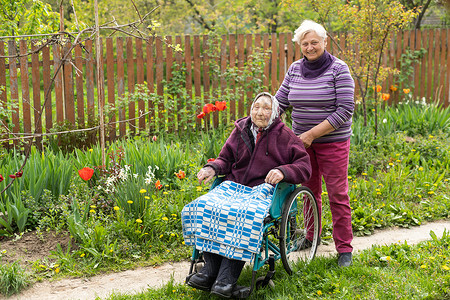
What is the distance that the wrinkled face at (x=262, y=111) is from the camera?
3.35m

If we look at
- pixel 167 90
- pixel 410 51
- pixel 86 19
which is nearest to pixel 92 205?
pixel 167 90

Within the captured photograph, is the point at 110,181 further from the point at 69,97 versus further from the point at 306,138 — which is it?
the point at 69,97

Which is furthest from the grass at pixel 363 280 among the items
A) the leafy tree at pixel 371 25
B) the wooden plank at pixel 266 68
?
the wooden plank at pixel 266 68

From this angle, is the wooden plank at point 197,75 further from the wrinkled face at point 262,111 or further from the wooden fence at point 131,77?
the wrinkled face at point 262,111

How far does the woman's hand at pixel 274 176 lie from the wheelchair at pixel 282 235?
55 millimetres

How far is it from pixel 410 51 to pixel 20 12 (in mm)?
6375

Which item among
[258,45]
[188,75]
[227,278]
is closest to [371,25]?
[258,45]

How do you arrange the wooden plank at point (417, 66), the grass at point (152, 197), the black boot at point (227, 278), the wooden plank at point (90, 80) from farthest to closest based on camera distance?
the wooden plank at point (417, 66)
the wooden plank at point (90, 80)
the grass at point (152, 197)
the black boot at point (227, 278)

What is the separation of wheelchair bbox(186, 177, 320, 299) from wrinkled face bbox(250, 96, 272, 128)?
1.46ft

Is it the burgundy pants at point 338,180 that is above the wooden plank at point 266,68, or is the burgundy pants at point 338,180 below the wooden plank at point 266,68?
below

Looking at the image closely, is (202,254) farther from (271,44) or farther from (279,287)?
(271,44)

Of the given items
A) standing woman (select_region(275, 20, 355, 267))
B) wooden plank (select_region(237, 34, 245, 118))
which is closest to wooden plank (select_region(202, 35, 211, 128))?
wooden plank (select_region(237, 34, 245, 118))

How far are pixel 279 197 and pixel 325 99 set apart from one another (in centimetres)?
78

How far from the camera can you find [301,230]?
12.8 ft
